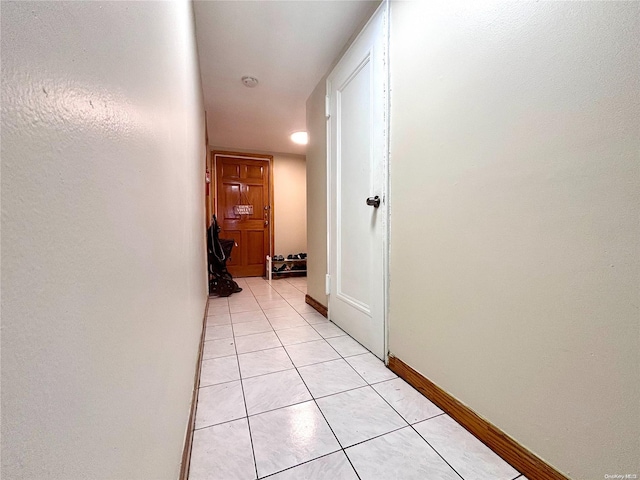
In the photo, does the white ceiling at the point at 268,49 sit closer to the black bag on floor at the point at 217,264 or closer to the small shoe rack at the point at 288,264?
the black bag on floor at the point at 217,264

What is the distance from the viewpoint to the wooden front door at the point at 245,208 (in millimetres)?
4305

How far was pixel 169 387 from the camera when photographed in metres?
0.66

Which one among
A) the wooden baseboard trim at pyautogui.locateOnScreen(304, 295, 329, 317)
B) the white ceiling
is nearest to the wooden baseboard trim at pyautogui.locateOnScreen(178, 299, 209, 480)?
the wooden baseboard trim at pyautogui.locateOnScreen(304, 295, 329, 317)

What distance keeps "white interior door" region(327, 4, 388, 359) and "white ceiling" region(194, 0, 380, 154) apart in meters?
0.17

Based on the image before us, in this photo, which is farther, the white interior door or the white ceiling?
the white ceiling

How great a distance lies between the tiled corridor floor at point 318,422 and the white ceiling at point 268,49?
213 centimetres

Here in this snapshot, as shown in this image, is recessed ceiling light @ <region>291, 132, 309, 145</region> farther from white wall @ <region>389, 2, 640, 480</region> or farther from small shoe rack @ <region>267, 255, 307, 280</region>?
white wall @ <region>389, 2, 640, 480</region>

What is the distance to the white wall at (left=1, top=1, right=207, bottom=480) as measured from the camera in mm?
186

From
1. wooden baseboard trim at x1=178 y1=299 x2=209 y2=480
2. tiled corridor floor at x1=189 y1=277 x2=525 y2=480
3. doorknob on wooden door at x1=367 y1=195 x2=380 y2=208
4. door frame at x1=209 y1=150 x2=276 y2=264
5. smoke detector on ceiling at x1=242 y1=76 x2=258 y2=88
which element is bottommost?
tiled corridor floor at x1=189 y1=277 x2=525 y2=480

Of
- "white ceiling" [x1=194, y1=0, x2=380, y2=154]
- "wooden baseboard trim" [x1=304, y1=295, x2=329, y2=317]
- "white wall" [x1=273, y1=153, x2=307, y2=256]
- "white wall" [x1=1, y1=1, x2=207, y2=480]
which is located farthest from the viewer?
"white wall" [x1=273, y1=153, x2=307, y2=256]

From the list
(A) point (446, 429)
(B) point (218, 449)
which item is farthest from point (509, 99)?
(B) point (218, 449)

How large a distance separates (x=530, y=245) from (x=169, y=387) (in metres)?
1.12

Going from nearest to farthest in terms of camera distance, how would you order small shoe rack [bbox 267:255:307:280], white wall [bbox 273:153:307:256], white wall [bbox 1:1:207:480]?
1. white wall [bbox 1:1:207:480]
2. small shoe rack [bbox 267:255:307:280]
3. white wall [bbox 273:153:307:256]

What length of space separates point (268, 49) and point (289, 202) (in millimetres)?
2764
